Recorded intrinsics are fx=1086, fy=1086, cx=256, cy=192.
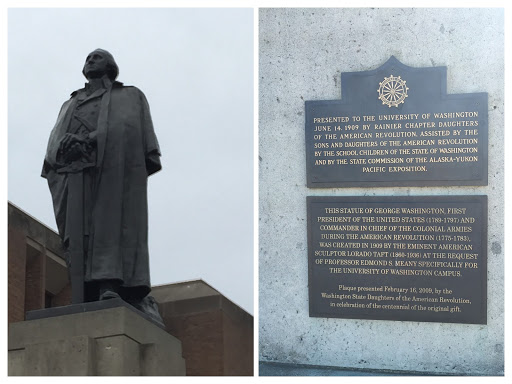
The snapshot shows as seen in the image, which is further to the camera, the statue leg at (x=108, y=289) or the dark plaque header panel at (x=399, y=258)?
the dark plaque header panel at (x=399, y=258)

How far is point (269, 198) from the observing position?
934cm

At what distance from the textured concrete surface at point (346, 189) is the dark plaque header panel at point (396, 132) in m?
0.08

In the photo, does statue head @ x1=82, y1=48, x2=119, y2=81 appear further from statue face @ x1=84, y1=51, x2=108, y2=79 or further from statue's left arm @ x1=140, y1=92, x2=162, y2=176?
statue's left arm @ x1=140, y1=92, x2=162, y2=176

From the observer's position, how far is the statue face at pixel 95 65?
910cm

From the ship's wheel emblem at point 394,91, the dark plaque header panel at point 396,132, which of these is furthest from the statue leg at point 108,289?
the ship's wheel emblem at point 394,91

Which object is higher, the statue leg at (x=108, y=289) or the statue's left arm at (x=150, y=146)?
the statue's left arm at (x=150, y=146)

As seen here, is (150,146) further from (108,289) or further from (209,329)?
(209,329)

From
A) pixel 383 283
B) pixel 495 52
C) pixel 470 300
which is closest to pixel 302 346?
pixel 383 283

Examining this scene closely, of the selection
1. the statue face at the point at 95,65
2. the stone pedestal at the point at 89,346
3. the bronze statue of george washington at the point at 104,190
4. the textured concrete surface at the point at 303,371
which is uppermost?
the statue face at the point at 95,65

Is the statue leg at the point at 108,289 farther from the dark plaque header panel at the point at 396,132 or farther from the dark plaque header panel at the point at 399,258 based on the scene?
the dark plaque header panel at the point at 396,132

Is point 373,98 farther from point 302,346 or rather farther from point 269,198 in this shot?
point 302,346

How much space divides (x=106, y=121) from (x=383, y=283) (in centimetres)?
266

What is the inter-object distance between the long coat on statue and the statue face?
0.23 meters

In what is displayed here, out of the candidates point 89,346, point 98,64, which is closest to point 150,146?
point 98,64
